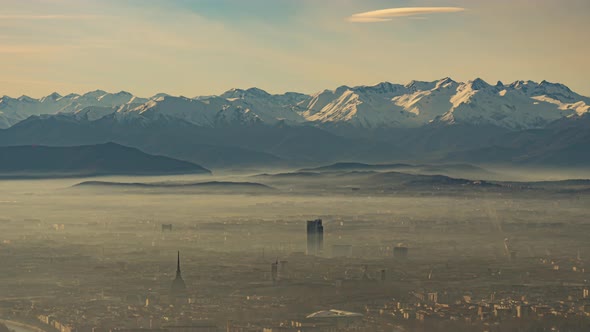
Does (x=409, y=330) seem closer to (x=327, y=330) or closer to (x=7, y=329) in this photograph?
(x=327, y=330)

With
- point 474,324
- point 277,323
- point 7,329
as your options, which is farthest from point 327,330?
point 7,329

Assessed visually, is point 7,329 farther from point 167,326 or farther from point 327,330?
point 327,330

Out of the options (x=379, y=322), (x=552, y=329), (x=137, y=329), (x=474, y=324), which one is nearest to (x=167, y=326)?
(x=137, y=329)

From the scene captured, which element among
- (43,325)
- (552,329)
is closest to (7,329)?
(43,325)

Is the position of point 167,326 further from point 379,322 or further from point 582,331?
point 582,331

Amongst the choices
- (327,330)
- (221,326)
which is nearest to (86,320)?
(221,326)

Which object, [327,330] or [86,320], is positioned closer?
[327,330]
